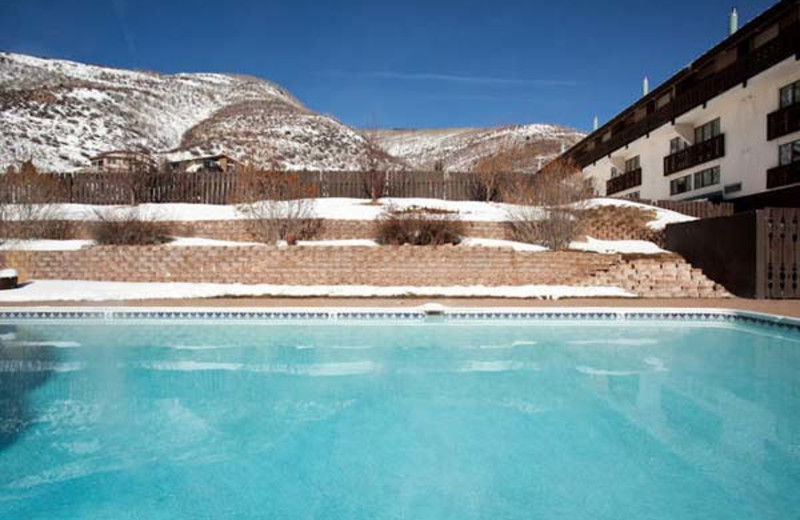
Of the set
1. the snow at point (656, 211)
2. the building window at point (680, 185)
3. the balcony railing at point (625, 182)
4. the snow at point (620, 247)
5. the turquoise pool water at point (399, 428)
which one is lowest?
the turquoise pool water at point (399, 428)

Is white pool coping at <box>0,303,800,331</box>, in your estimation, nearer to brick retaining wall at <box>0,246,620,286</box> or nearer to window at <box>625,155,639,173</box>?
brick retaining wall at <box>0,246,620,286</box>

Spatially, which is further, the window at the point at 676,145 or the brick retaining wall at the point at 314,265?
the window at the point at 676,145

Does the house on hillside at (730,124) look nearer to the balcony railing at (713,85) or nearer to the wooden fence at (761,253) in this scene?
the balcony railing at (713,85)

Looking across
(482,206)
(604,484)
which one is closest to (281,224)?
(482,206)

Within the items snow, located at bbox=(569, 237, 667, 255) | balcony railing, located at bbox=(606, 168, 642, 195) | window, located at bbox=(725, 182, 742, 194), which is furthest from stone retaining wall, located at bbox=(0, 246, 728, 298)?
balcony railing, located at bbox=(606, 168, 642, 195)

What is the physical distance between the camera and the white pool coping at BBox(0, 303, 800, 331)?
9438mm

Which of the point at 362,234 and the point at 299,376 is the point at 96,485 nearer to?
the point at 299,376

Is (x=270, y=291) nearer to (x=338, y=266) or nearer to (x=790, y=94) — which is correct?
(x=338, y=266)

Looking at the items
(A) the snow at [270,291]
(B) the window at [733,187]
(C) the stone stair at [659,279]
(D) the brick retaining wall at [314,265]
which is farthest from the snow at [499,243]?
(B) the window at [733,187]

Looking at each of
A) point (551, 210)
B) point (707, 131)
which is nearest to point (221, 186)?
point (551, 210)

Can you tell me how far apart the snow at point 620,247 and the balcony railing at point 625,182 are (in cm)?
1175

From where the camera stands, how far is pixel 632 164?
90.7 feet

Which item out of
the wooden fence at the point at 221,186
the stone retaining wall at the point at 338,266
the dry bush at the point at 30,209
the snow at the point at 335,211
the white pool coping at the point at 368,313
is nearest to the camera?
the white pool coping at the point at 368,313

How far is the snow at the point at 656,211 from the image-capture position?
16.2 meters
